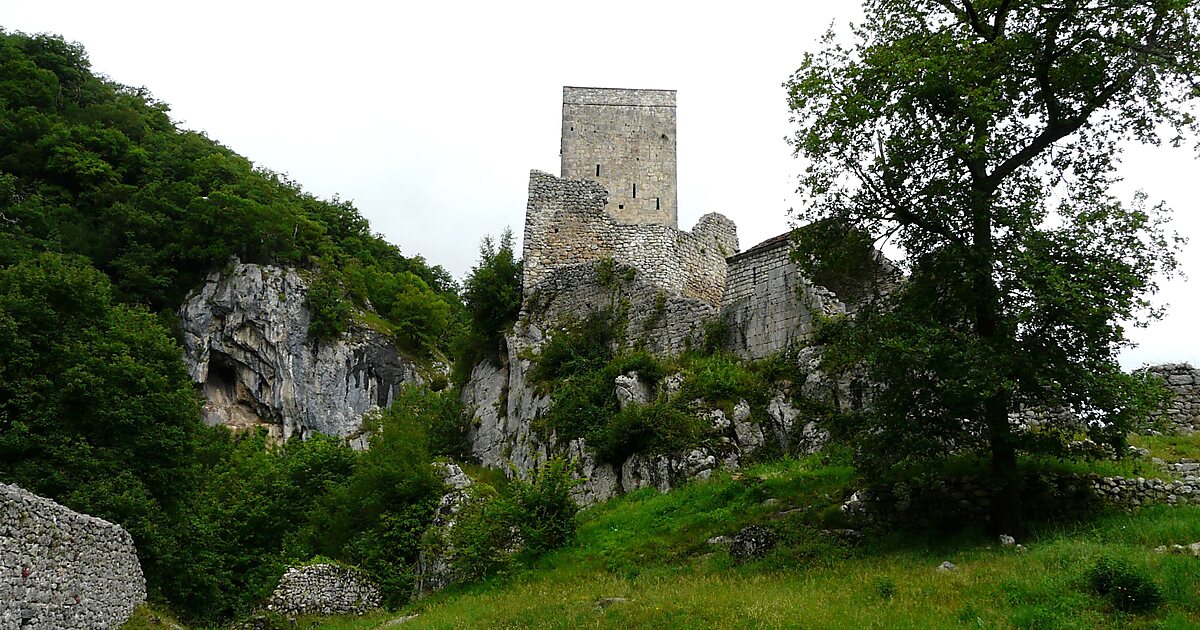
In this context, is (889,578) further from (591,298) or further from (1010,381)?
(591,298)

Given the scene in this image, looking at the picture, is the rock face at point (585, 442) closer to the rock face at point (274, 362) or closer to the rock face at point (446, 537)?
the rock face at point (446, 537)

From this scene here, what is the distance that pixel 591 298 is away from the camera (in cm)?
2394

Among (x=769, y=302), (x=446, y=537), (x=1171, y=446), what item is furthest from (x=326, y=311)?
(x=1171, y=446)

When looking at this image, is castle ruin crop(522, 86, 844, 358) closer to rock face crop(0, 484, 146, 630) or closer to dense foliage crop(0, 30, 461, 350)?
rock face crop(0, 484, 146, 630)

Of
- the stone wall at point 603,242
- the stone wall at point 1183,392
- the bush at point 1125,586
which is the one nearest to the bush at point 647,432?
the stone wall at point 603,242

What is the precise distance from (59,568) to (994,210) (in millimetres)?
13201

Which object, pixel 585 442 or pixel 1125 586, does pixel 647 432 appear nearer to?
pixel 585 442

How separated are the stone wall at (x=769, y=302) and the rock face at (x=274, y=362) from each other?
31356mm

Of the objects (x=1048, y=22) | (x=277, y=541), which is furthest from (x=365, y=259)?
(x=1048, y=22)

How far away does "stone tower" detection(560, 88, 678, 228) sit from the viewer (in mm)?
29531

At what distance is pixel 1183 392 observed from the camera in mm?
14273

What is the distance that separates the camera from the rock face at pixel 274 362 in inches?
1901

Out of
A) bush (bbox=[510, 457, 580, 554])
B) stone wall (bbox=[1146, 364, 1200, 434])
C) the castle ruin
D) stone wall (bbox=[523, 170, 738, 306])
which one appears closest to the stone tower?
the castle ruin

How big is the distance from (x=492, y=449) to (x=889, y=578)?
48.9ft
